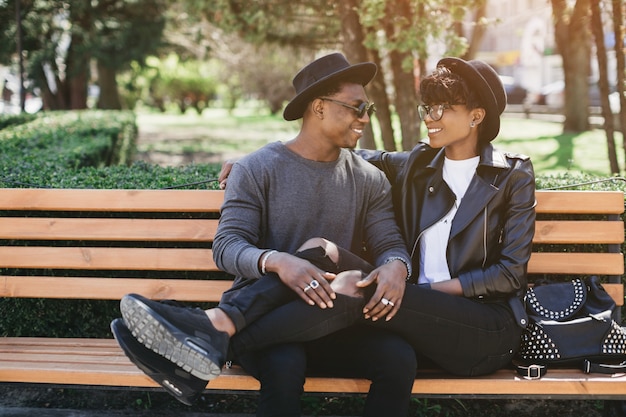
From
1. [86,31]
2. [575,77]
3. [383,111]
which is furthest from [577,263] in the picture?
[86,31]

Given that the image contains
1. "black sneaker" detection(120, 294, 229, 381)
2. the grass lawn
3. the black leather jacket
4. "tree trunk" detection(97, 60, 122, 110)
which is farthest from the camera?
"tree trunk" detection(97, 60, 122, 110)

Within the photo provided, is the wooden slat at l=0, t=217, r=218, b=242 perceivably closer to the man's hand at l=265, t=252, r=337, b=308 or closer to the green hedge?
the green hedge

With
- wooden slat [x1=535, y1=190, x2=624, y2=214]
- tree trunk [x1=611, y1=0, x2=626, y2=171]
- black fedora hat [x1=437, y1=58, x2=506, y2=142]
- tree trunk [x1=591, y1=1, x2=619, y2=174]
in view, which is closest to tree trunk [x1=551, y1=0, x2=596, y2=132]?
tree trunk [x1=591, y1=1, x2=619, y2=174]

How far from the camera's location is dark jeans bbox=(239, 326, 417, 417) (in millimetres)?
3045

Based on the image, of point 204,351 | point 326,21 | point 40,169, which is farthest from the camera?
point 326,21

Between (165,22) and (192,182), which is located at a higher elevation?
(165,22)

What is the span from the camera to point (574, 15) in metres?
8.56

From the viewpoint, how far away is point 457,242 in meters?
3.65

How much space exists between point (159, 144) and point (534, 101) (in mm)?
24287

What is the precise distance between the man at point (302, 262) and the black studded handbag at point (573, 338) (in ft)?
2.08

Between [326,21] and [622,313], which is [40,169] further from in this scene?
[326,21]

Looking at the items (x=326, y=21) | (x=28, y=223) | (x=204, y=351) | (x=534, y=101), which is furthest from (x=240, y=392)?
(x=534, y=101)

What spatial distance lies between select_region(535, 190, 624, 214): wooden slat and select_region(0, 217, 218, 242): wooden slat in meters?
1.75

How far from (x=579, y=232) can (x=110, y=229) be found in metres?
2.49
